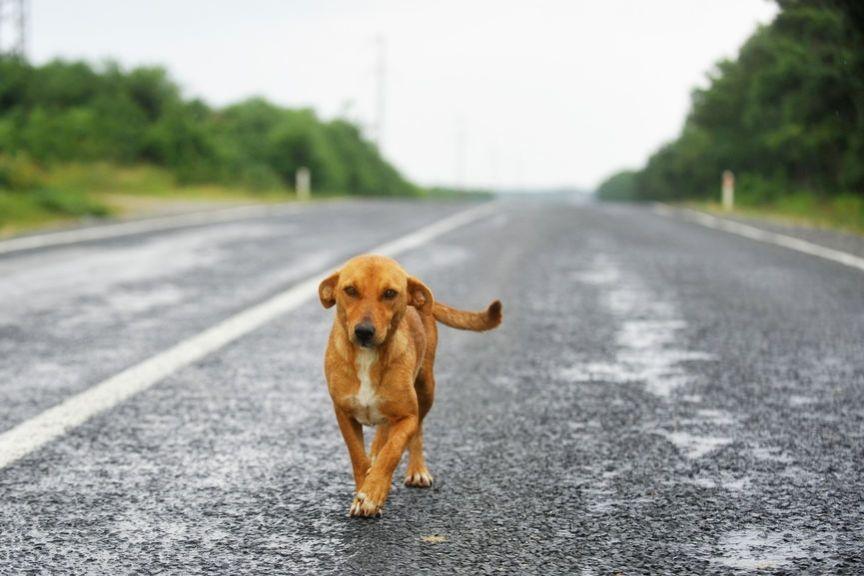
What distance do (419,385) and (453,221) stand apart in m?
17.4

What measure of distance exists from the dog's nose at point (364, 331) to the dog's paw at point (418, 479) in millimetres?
747

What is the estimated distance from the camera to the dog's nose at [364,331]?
11.0 ft

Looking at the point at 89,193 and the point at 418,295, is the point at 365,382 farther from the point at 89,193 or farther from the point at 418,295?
the point at 89,193

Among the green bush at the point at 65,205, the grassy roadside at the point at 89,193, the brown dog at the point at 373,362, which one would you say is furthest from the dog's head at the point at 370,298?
the green bush at the point at 65,205

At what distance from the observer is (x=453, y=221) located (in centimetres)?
2119

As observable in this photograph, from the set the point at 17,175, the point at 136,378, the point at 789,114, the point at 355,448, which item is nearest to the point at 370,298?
the point at 355,448

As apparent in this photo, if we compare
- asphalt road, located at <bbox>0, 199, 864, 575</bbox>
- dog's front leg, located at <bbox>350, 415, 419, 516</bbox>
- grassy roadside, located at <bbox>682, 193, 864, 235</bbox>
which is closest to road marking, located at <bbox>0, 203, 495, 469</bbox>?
asphalt road, located at <bbox>0, 199, 864, 575</bbox>

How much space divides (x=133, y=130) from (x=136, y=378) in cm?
3546

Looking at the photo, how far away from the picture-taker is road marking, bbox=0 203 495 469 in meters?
4.49

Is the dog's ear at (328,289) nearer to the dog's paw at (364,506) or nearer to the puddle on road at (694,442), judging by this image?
the dog's paw at (364,506)

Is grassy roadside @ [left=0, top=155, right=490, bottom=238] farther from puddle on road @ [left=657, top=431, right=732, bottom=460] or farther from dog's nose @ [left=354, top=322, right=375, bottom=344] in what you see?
dog's nose @ [left=354, top=322, right=375, bottom=344]

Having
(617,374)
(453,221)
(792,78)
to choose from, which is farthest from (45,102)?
(617,374)

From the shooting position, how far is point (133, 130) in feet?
130

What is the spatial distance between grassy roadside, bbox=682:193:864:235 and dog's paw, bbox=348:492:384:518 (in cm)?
1657
